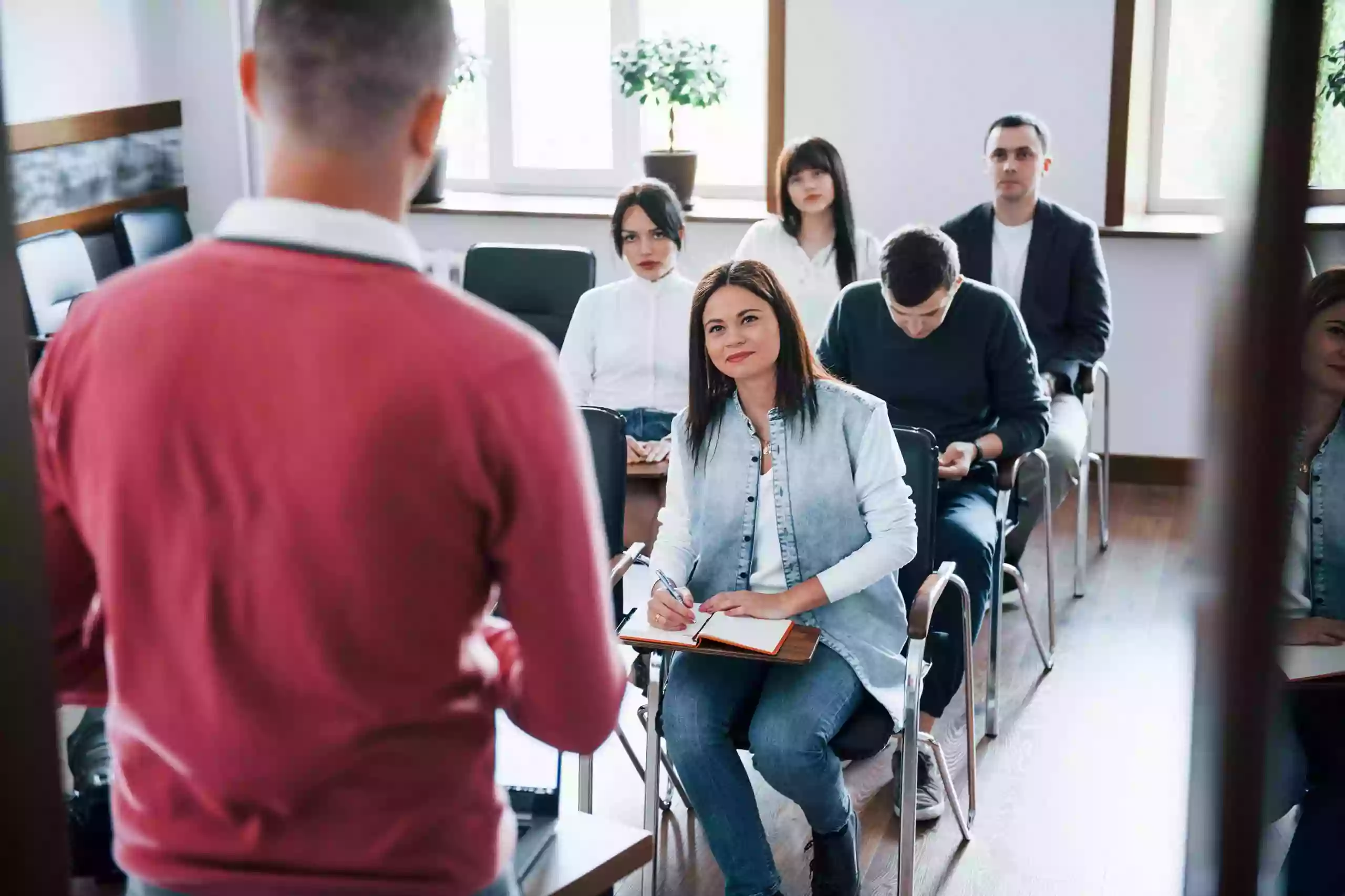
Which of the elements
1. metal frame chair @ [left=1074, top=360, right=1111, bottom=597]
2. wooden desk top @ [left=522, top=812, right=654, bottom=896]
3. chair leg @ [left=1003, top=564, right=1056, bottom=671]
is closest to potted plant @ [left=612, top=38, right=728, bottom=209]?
metal frame chair @ [left=1074, top=360, right=1111, bottom=597]

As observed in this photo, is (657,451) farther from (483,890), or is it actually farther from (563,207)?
(483,890)

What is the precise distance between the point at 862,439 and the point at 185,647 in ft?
5.71

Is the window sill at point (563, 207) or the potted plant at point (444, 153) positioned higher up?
the potted plant at point (444, 153)

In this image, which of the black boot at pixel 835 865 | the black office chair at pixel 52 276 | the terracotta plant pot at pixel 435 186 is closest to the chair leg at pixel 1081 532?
the black boot at pixel 835 865

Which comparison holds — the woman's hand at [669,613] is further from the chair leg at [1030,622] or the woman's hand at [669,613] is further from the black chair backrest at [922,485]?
the chair leg at [1030,622]

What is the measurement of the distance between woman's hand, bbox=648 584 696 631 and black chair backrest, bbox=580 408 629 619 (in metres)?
0.39

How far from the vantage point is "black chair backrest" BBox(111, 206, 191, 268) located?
214 inches

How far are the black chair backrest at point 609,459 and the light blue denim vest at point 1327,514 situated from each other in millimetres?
1249

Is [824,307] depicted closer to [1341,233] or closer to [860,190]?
[860,190]

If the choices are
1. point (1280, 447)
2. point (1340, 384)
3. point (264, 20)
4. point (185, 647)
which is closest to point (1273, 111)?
point (1280, 447)

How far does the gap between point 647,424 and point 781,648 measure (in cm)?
174

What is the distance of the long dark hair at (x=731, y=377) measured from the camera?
259cm

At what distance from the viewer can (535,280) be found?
4516 millimetres

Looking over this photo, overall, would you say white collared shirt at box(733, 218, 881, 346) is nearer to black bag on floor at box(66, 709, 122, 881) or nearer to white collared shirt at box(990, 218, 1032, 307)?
white collared shirt at box(990, 218, 1032, 307)
